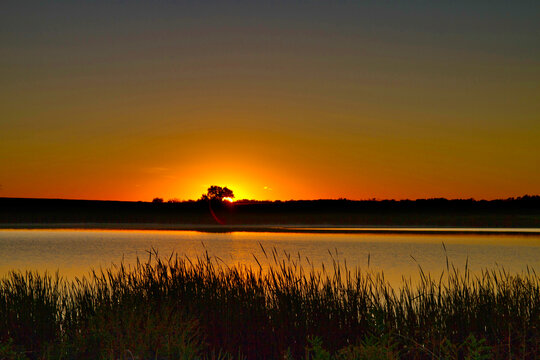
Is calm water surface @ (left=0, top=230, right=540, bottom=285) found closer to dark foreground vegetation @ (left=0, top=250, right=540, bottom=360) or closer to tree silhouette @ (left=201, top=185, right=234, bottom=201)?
dark foreground vegetation @ (left=0, top=250, right=540, bottom=360)

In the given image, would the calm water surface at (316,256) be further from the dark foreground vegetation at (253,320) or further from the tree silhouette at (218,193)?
the tree silhouette at (218,193)

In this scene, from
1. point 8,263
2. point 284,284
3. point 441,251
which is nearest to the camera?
point 284,284

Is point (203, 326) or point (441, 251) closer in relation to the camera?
point (203, 326)

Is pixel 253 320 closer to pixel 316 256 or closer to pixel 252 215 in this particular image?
pixel 316 256

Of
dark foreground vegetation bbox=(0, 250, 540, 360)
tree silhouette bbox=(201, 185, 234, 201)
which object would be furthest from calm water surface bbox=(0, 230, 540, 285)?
tree silhouette bbox=(201, 185, 234, 201)

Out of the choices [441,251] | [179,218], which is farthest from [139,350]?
[179,218]

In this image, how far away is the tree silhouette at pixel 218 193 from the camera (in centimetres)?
11025

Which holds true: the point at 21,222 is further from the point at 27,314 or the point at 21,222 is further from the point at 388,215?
the point at 27,314

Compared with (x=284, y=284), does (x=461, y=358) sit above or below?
below

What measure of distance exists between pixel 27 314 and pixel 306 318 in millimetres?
4461

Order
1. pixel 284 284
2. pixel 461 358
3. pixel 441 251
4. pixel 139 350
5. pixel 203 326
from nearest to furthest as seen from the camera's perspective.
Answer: pixel 139 350
pixel 461 358
pixel 203 326
pixel 284 284
pixel 441 251

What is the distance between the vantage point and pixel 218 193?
111 m

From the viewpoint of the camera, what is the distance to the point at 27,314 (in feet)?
34.8

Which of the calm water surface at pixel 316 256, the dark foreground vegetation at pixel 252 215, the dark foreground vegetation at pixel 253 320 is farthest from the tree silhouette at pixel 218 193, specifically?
the dark foreground vegetation at pixel 253 320
